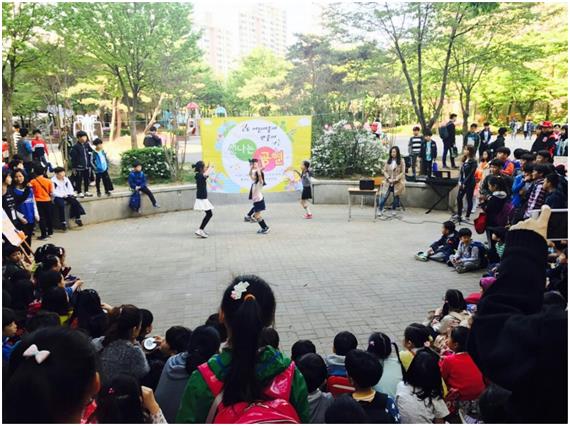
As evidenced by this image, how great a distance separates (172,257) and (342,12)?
11091 mm

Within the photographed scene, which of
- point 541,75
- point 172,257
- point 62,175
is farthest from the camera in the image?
point 541,75

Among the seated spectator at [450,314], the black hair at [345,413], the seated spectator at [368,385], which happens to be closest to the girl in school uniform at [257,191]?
the seated spectator at [450,314]

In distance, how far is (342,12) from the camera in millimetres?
15461

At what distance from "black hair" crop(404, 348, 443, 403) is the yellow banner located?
9.81 metres

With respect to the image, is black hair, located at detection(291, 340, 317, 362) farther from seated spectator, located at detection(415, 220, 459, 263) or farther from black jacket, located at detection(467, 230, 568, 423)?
seated spectator, located at detection(415, 220, 459, 263)

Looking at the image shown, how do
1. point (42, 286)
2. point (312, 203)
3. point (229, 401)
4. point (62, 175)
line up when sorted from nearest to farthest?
point (229, 401)
point (42, 286)
point (62, 175)
point (312, 203)

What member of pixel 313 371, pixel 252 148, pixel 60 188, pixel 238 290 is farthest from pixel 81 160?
pixel 238 290

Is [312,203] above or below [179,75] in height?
below

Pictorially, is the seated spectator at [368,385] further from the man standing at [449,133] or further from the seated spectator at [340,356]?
the man standing at [449,133]

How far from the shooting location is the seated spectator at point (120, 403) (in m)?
2.34

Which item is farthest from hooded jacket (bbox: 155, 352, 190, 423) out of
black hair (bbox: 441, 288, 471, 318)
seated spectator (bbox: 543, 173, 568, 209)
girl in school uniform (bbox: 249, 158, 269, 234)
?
girl in school uniform (bbox: 249, 158, 269, 234)

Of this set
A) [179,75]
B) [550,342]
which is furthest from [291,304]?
[179,75]

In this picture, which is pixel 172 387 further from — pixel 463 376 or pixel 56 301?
pixel 56 301

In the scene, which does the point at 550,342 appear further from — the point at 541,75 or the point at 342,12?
the point at 541,75
